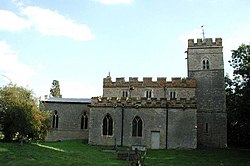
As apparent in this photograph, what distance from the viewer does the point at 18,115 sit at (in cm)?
2730

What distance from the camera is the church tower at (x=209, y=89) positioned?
3581 centimetres

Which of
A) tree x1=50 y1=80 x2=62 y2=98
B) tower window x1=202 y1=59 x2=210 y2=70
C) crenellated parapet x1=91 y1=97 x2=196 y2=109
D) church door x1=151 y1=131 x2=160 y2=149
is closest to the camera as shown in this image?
church door x1=151 y1=131 x2=160 y2=149

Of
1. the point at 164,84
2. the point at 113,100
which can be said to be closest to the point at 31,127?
the point at 113,100

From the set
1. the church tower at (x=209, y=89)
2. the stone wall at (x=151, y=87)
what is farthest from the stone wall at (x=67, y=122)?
the church tower at (x=209, y=89)

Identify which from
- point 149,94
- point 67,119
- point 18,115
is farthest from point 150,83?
point 18,115

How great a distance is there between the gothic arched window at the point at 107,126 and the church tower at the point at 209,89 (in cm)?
1042

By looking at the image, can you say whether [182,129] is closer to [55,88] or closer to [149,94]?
[149,94]

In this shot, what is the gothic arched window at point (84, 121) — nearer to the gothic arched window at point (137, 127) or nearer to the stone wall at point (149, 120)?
the stone wall at point (149, 120)

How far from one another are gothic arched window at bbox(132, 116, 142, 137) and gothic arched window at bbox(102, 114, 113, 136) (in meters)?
2.28

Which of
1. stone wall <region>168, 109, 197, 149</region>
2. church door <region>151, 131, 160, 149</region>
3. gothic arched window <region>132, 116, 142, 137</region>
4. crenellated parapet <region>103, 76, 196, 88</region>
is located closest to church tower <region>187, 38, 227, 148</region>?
crenellated parapet <region>103, 76, 196, 88</region>

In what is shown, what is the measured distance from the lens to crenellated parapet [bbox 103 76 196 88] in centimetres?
3675

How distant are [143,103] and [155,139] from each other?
12.1 feet

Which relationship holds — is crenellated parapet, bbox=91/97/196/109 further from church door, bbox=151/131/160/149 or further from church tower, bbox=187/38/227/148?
church tower, bbox=187/38/227/148

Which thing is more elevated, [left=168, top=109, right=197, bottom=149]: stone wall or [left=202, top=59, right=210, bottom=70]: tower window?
[left=202, top=59, right=210, bottom=70]: tower window
